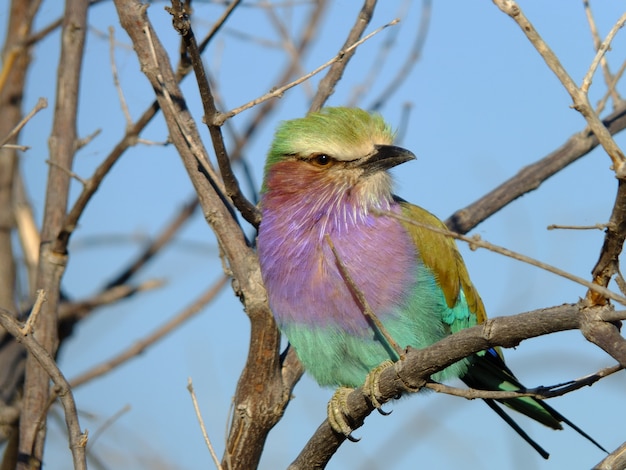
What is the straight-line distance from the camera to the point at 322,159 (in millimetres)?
4066

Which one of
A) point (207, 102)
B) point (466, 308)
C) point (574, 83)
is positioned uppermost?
point (207, 102)

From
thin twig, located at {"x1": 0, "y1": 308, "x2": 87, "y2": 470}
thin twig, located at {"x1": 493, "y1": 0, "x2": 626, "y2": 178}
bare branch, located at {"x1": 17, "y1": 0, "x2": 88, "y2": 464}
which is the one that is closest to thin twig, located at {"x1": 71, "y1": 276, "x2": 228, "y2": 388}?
bare branch, located at {"x1": 17, "y1": 0, "x2": 88, "y2": 464}

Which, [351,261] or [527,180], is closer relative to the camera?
[351,261]

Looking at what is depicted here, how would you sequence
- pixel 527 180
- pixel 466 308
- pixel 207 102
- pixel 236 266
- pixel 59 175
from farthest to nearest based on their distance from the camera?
pixel 527 180
pixel 59 175
pixel 466 308
pixel 236 266
pixel 207 102

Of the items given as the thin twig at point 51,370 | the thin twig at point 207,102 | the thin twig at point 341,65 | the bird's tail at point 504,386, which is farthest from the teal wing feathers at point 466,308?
the thin twig at point 51,370

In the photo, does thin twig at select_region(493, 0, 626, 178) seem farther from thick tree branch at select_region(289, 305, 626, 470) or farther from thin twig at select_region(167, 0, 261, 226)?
thin twig at select_region(167, 0, 261, 226)

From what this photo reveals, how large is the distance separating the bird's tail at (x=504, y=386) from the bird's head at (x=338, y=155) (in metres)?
0.91

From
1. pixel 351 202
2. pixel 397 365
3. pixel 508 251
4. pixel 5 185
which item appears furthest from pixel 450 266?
pixel 5 185

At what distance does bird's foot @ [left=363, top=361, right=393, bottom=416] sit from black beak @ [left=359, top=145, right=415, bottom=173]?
86 centimetres

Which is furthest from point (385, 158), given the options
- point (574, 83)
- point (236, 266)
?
point (574, 83)

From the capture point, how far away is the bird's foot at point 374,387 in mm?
3335

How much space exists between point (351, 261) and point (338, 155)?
519mm

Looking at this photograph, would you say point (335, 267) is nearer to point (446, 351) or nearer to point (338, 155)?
point (338, 155)

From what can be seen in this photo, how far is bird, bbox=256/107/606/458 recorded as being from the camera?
373 cm
